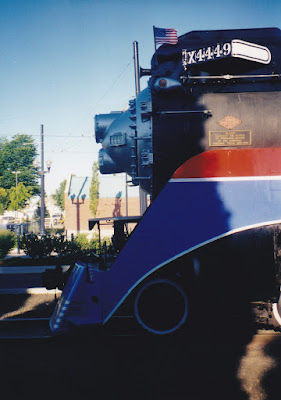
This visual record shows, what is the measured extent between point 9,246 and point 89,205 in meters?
24.9

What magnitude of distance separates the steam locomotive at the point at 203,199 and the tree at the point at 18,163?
225 ft

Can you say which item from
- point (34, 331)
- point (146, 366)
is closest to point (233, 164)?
point (146, 366)

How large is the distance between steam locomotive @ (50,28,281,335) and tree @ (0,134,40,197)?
68.7 m

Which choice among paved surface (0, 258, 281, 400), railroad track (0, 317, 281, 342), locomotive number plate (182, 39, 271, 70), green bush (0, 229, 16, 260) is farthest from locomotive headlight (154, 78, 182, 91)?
green bush (0, 229, 16, 260)

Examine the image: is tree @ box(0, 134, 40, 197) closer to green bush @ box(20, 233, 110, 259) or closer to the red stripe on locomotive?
green bush @ box(20, 233, 110, 259)

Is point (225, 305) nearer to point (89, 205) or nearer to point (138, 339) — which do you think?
point (138, 339)

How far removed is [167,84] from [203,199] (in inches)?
70.0

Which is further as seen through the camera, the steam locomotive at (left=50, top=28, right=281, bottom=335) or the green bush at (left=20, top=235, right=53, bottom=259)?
the green bush at (left=20, top=235, right=53, bottom=259)

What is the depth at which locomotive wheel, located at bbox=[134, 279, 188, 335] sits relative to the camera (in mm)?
4699

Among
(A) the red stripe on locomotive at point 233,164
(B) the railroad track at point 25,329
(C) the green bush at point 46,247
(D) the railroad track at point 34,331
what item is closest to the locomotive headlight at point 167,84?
(A) the red stripe on locomotive at point 233,164

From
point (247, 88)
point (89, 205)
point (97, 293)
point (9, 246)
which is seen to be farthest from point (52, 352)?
point (89, 205)

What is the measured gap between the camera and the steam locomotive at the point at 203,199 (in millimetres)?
4379

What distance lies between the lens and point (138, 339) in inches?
190

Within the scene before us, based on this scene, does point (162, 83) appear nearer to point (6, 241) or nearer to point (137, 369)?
point (137, 369)
